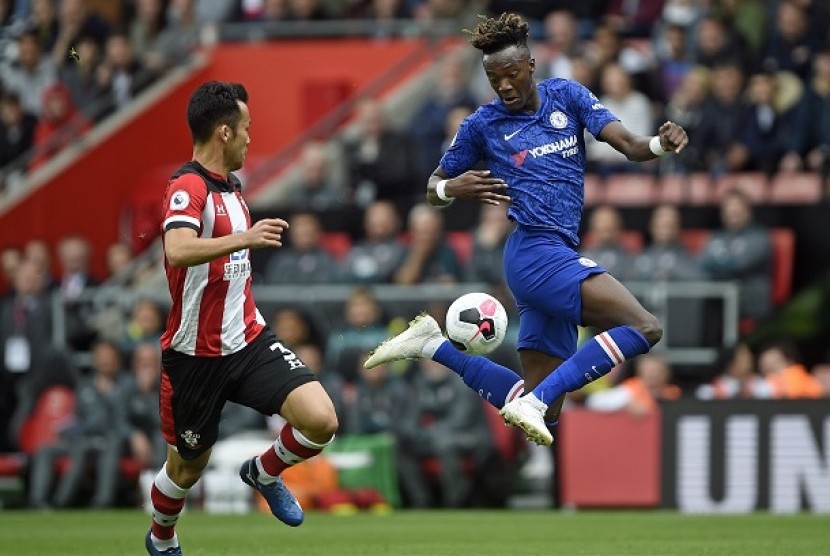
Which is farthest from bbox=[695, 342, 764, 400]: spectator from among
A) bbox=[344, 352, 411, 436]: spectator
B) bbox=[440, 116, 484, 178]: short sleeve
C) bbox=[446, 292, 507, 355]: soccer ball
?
bbox=[440, 116, 484, 178]: short sleeve

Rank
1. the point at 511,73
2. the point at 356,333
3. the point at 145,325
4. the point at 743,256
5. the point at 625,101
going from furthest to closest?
1. the point at 625,101
2. the point at 145,325
3. the point at 356,333
4. the point at 743,256
5. the point at 511,73

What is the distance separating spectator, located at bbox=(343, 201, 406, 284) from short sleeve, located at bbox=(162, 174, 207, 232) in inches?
321

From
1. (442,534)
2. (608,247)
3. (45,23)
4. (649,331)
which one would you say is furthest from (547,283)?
(45,23)

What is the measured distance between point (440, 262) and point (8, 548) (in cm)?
613

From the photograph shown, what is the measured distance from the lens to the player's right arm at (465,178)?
987 cm

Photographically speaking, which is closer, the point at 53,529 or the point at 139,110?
the point at 53,529

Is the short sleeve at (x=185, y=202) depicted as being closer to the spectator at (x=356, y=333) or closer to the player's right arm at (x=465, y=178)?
the player's right arm at (x=465, y=178)

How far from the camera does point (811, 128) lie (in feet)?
57.8

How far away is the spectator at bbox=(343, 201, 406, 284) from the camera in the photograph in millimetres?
17359

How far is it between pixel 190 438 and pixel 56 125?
12741mm

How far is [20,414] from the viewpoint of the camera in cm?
1792

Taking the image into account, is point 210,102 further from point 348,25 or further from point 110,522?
point 348,25

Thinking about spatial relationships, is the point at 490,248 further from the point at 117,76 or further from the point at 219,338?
the point at 219,338

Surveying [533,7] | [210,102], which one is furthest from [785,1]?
[210,102]
